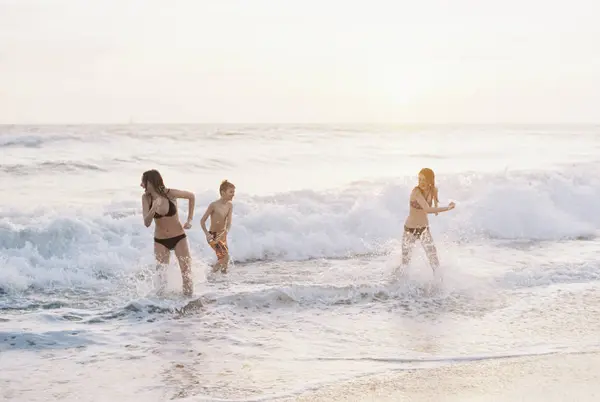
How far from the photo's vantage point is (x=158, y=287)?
340 inches

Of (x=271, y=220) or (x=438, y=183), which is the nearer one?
(x=271, y=220)

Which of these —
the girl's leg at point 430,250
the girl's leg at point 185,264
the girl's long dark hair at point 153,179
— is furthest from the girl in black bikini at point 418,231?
the girl's long dark hair at point 153,179

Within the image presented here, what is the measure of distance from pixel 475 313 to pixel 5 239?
8.43 metres

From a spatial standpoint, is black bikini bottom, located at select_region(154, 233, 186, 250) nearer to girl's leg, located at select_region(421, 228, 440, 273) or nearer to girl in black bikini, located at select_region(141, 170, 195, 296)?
girl in black bikini, located at select_region(141, 170, 195, 296)

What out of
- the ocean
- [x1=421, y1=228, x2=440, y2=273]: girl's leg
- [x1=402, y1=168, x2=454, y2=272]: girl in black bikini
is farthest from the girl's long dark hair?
[x1=421, y1=228, x2=440, y2=273]: girl's leg

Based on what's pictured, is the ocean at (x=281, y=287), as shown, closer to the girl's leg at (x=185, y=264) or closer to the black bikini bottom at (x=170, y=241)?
the girl's leg at (x=185, y=264)

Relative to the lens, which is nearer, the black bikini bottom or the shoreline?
the shoreline

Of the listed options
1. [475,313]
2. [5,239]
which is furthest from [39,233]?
[475,313]

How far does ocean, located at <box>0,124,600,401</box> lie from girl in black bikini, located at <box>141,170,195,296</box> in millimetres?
239

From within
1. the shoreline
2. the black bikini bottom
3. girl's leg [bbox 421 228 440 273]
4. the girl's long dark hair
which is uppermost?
the girl's long dark hair

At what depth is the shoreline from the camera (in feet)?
17.1

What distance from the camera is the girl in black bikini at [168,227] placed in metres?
8.12

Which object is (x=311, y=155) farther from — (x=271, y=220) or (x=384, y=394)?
(x=384, y=394)

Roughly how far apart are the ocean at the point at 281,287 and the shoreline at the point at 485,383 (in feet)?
0.71
